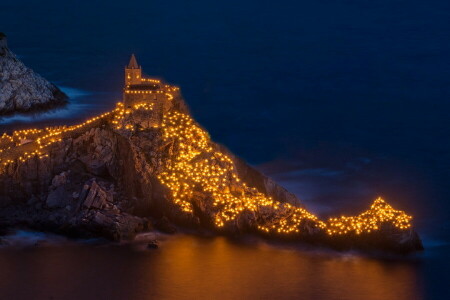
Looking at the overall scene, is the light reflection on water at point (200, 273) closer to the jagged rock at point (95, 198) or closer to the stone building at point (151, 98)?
the jagged rock at point (95, 198)

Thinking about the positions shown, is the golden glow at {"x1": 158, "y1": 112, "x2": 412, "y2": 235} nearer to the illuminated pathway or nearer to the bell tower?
the illuminated pathway

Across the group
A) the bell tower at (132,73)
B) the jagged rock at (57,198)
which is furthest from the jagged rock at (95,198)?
the bell tower at (132,73)

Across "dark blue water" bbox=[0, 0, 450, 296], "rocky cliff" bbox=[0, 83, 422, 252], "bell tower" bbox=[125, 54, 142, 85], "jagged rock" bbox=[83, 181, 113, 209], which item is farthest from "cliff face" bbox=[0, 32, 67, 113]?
"jagged rock" bbox=[83, 181, 113, 209]

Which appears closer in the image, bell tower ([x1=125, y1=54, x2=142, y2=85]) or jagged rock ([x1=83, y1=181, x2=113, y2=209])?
jagged rock ([x1=83, y1=181, x2=113, y2=209])

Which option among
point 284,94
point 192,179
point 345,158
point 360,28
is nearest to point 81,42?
point 284,94

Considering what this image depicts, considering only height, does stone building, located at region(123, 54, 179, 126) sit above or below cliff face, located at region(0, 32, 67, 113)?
below

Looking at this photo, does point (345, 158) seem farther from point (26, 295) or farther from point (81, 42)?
point (81, 42)
